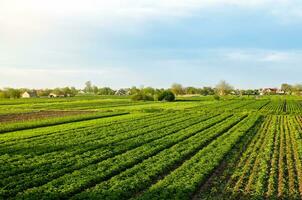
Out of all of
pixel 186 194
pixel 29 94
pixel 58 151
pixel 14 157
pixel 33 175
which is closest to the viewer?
pixel 186 194

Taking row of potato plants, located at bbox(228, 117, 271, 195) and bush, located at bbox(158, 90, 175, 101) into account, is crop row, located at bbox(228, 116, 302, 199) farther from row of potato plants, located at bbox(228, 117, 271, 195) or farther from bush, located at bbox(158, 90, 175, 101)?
bush, located at bbox(158, 90, 175, 101)

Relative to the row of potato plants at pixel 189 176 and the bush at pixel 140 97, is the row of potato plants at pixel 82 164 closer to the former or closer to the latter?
the row of potato plants at pixel 189 176

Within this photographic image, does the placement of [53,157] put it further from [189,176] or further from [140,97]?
[140,97]

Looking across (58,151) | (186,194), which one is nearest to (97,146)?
(58,151)

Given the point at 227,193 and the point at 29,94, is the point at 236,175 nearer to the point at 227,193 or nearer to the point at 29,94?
the point at 227,193

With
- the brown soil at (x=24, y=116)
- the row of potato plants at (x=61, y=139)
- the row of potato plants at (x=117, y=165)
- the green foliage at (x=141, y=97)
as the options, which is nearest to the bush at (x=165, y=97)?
the green foliage at (x=141, y=97)

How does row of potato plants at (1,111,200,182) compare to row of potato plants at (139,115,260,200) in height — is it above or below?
above

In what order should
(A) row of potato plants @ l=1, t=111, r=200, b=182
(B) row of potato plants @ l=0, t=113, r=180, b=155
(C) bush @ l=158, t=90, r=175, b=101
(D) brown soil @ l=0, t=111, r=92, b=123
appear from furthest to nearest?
(C) bush @ l=158, t=90, r=175, b=101
(D) brown soil @ l=0, t=111, r=92, b=123
(B) row of potato plants @ l=0, t=113, r=180, b=155
(A) row of potato plants @ l=1, t=111, r=200, b=182

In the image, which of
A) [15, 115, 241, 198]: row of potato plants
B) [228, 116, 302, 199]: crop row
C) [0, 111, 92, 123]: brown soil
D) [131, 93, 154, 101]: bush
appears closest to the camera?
[15, 115, 241, 198]: row of potato plants

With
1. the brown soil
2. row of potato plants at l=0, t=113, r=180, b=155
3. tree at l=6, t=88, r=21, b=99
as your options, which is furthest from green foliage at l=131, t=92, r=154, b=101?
row of potato plants at l=0, t=113, r=180, b=155

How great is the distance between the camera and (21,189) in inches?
555

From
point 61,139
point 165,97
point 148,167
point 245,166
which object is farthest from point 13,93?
point 245,166

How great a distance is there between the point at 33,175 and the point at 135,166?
5113 mm

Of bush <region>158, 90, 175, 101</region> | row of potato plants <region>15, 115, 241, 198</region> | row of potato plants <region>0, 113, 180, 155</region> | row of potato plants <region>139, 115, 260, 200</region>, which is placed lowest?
row of potato plants <region>139, 115, 260, 200</region>
